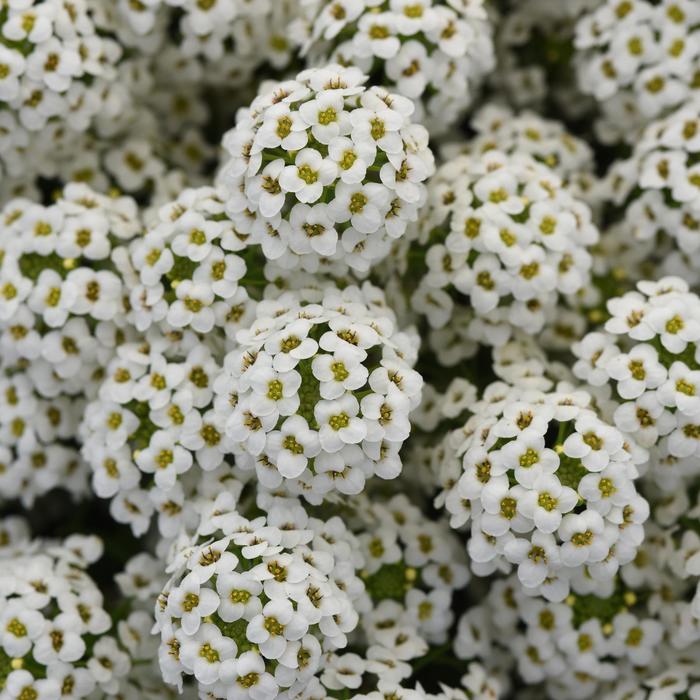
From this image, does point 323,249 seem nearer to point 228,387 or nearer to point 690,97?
point 228,387

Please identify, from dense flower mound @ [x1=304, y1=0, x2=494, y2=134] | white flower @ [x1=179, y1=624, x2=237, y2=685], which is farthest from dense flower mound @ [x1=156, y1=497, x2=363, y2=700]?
dense flower mound @ [x1=304, y1=0, x2=494, y2=134]

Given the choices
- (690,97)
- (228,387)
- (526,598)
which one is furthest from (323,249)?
(690,97)

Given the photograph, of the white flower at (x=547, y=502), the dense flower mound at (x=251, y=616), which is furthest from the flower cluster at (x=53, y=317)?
the white flower at (x=547, y=502)

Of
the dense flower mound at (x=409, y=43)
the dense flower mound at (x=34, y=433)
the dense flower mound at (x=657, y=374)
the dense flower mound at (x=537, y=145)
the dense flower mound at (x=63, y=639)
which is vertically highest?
the dense flower mound at (x=409, y=43)

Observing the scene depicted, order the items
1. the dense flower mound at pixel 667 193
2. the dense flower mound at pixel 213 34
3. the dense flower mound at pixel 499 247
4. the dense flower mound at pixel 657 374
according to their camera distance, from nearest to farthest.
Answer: the dense flower mound at pixel 657 374, the dense flower mound at pixel 499 247, the dense flower mound at pixel 667 193, the dense flower mound at pixel 213 34

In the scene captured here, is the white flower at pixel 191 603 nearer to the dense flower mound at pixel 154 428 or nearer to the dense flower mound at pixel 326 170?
the dense flower mound at pixel 154 428

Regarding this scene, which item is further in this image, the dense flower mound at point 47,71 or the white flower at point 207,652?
the dense flower mound at point 47,71
